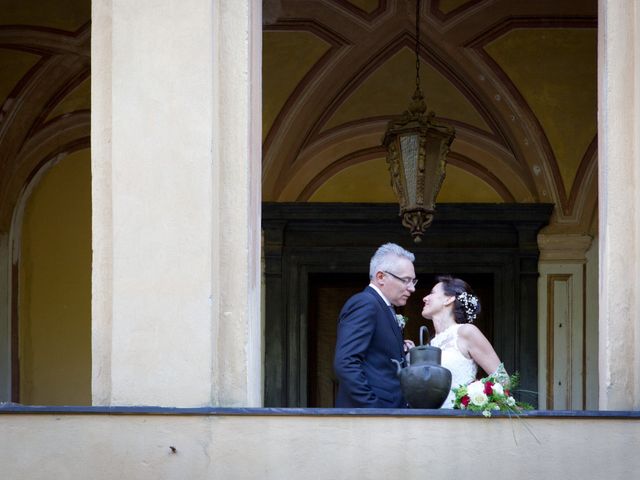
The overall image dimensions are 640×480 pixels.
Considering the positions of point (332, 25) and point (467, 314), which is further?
point (332, 25)

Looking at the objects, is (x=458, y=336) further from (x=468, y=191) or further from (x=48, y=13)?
(x=48, y=13)

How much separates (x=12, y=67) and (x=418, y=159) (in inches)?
130

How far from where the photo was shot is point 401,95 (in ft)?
35.9

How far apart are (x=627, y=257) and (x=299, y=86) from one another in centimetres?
443

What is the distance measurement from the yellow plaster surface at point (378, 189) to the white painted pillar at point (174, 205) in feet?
13.3

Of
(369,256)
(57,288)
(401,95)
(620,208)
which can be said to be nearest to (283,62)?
(401,95)

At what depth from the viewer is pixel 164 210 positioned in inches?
268

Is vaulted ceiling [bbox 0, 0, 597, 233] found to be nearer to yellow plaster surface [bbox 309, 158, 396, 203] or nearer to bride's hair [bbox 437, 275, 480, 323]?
yellow plaster surface [bbox 309, 158, 396, 203]

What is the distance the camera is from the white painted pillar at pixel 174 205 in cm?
673

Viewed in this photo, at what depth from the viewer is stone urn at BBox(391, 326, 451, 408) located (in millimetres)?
6684

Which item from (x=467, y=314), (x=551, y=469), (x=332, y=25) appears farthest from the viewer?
(x=332, y=25)

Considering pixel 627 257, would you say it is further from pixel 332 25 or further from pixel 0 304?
pixel 0 304

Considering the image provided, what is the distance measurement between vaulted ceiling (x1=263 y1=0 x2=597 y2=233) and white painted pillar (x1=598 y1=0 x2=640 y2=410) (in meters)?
3.67

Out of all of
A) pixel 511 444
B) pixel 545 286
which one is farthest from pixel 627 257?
pixel 545 286
